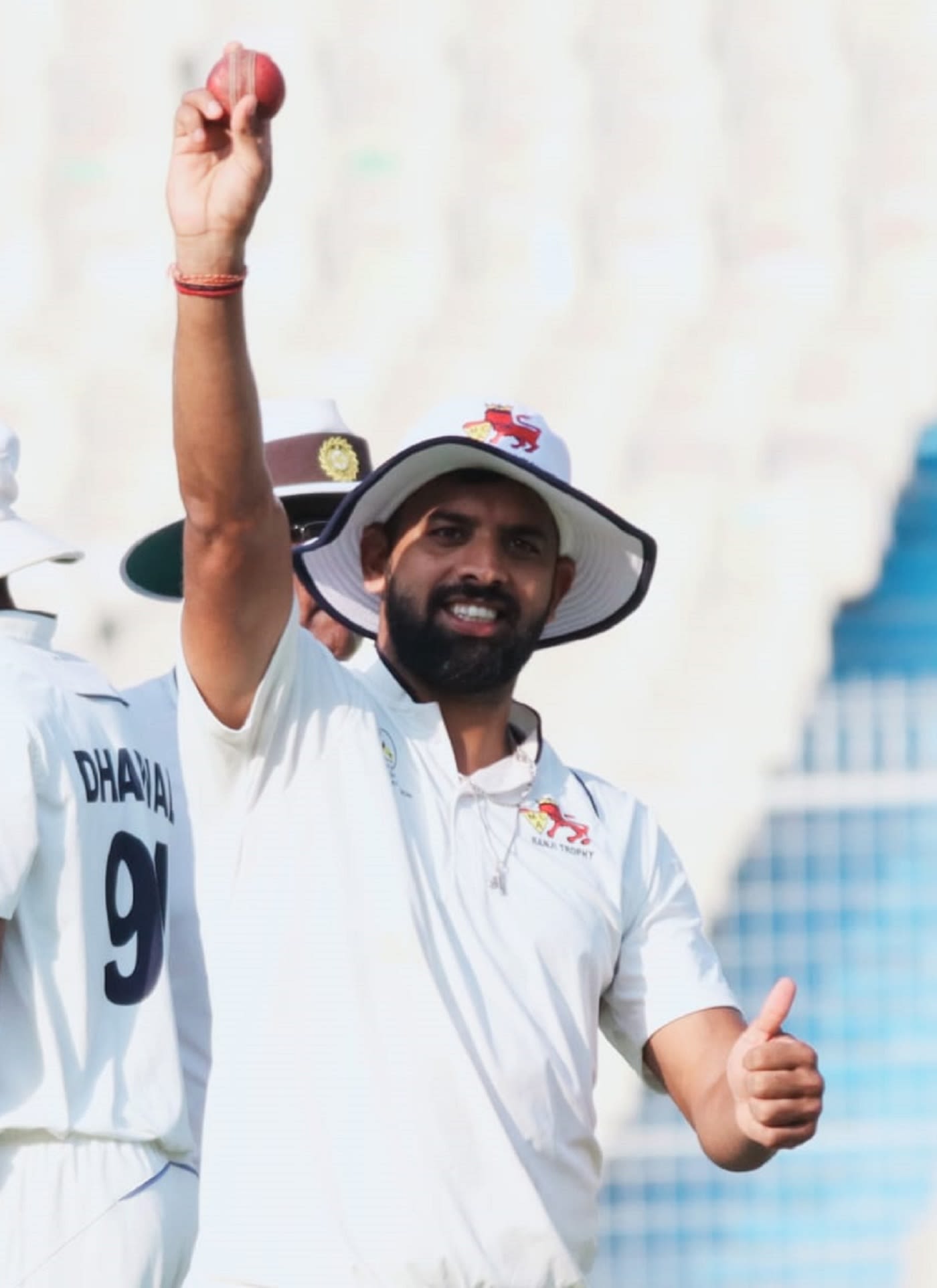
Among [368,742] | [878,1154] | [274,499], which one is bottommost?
[878,1154]

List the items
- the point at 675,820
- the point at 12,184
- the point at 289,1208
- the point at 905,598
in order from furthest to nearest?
the point at 12,184 → the point at 905,598 → the point at 675,820 → the point at 289,1208

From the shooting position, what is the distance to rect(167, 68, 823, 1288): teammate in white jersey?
213 cm

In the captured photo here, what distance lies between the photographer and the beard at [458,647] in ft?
7.96

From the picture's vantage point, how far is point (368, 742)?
2316 millimetres

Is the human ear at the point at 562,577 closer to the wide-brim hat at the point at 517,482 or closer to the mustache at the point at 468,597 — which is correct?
the wide-brim hat at the point at 517,482

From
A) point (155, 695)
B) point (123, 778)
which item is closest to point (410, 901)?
point (123, 778)

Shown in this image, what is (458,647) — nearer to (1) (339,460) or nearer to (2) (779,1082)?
(2) (779,1082)

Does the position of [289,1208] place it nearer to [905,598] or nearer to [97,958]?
[97,958]

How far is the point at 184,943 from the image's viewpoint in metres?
2.97

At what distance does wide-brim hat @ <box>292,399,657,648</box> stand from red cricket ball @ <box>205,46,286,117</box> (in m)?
0.46

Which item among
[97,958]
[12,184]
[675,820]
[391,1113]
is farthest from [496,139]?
[391,1113]

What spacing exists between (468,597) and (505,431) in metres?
0.19

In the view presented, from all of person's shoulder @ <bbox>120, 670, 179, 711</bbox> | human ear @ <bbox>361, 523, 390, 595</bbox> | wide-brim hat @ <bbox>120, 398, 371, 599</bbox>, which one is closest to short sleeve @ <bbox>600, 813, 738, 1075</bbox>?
human ear @ <bbox>361, 523, 390, 595</bbox>

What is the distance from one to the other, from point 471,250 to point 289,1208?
22.3 feet
